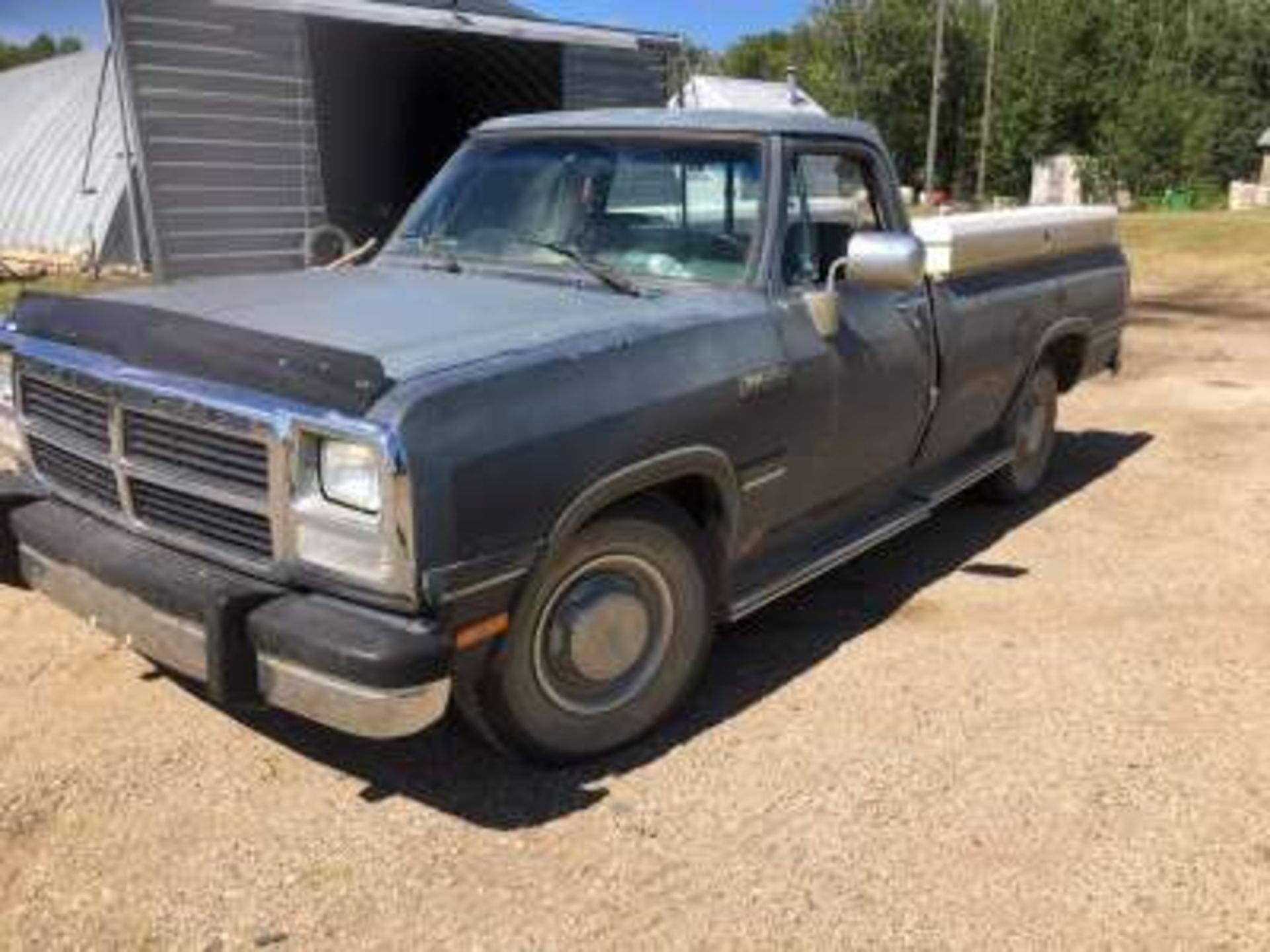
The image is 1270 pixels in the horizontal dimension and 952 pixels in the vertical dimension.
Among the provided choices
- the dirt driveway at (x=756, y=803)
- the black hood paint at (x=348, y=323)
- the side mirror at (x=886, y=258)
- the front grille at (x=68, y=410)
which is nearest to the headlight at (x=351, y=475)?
the black hood paint at (x=348, y=323)

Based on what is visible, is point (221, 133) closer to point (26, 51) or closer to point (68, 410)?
point (68, 410)

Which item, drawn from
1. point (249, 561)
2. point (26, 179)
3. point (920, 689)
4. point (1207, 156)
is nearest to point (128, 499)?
point (249, 561)

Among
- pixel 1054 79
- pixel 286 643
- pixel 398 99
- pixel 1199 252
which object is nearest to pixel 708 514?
pixel 286 643

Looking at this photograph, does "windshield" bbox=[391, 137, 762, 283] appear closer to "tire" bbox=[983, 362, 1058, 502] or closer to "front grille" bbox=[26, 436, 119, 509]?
"front grille" bbox=[26, 436, 119, 509]

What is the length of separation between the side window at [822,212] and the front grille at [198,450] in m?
2.07

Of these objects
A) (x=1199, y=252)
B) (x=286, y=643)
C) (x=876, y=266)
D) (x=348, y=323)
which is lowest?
(x=1199, y=252)

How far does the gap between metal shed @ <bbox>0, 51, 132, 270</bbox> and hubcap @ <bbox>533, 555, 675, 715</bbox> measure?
14467mm

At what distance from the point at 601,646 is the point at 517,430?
2.84 feet

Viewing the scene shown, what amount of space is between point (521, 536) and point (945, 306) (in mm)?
2835

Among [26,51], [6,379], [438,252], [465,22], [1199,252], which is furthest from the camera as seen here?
[26,51]

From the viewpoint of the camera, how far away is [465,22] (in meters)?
12.7

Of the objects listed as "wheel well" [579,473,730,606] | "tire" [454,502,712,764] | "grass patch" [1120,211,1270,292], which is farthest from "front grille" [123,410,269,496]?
"grass patch" [1120,211,1270,292]

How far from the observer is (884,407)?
514 centimetres

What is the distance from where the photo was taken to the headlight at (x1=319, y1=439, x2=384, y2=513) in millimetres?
3297
